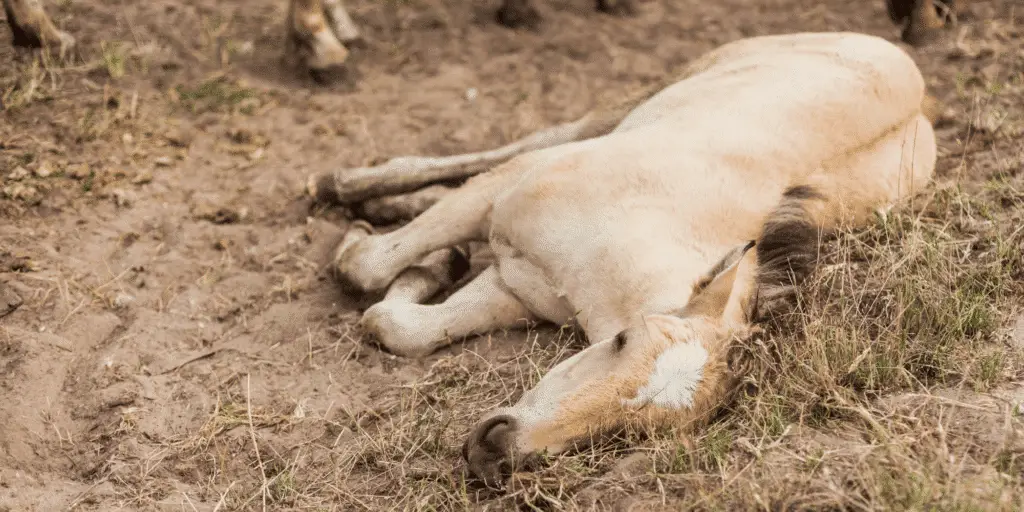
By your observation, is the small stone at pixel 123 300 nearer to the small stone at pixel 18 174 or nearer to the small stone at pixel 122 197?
the small stone at pixel 122 197

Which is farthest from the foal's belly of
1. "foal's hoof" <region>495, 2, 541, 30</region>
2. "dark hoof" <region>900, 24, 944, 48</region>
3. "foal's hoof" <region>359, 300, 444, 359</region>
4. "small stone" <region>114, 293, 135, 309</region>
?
"dark hoof" <region>900, 24, 944, 48</region>

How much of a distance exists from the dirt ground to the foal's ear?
1.74ft

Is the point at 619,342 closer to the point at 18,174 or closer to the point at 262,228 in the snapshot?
the point at 262,228

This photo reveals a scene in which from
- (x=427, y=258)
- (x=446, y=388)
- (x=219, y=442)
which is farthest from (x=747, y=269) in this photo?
(x=219, y=442)

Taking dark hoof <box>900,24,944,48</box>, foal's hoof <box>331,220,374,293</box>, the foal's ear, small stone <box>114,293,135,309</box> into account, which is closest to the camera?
the foal's ear

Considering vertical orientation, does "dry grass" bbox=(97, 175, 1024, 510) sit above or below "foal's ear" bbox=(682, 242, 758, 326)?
below

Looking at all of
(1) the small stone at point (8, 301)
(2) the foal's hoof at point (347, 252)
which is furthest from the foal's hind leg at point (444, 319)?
(1) the small stone at point (8, 301)

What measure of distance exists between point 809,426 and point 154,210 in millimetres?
3213

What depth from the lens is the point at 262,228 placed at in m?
4.40

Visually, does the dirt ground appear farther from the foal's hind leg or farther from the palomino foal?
the palomino foal

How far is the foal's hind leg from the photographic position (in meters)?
3.61

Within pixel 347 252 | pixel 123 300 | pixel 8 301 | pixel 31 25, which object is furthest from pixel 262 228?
pixel 31 25

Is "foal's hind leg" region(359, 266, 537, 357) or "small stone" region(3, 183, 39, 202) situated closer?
"foal's hind leg" region(359, 266, 537, 357)

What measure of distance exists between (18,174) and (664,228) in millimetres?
3108
